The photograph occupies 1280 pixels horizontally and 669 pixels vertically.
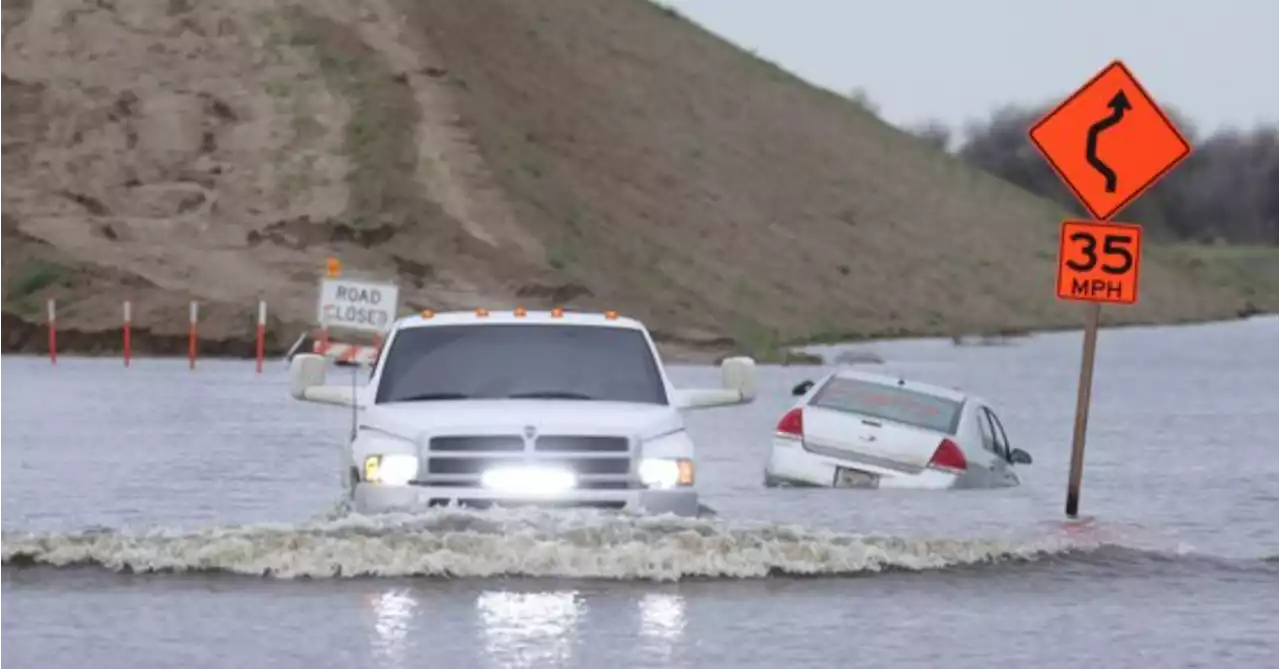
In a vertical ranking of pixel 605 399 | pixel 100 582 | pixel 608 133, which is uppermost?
pixel 608 133

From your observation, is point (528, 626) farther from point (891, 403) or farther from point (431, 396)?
point (891, 403)

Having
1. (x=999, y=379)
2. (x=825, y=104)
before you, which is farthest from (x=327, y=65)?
(x=825, y=104)

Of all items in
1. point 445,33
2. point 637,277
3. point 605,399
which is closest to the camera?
point 605,399

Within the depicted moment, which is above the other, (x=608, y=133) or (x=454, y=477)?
(x=608, y=133)

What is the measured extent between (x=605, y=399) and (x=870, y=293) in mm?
76896

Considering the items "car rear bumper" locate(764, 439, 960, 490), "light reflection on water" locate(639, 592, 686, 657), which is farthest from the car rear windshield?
"light reflection on water" locate(639, 592, 686, 657)

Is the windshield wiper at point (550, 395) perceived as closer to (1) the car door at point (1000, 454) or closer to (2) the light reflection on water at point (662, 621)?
(2) the light reflection on water at point (662, 621)

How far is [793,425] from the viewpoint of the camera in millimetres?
24844

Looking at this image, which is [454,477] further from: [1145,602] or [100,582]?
[1145,602]

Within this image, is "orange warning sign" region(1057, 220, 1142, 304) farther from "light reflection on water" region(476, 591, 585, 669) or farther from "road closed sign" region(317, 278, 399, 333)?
"road closed sign" region(317, 278, 399, 333)

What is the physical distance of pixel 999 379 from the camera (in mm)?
60594

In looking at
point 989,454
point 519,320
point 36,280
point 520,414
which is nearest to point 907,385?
point 989,454

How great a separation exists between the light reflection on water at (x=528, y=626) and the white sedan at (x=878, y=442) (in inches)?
332

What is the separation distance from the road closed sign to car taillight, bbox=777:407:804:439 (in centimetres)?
1598
